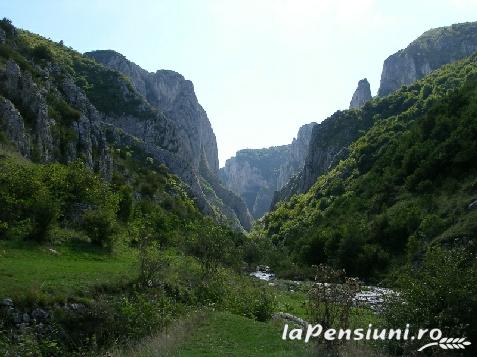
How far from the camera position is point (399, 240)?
5328 cm

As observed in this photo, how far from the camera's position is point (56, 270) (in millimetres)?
21031

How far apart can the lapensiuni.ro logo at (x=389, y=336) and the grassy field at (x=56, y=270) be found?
8.67 meters

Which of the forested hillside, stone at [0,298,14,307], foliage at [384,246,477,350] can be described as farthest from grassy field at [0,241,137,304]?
the forested hillside

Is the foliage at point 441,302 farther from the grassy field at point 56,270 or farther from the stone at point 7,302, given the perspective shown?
the stone at point 7,302

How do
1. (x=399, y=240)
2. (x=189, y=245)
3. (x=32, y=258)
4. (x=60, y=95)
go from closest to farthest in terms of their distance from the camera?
(x=32, y=258)
(x=189, y=245)
(x=399, y=240)
(x=60, y=95)

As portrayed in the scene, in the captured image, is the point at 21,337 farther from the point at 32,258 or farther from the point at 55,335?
the point at 32,258

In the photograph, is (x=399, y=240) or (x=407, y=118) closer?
(x=399, y=240)

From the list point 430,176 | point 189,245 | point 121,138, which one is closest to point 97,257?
point 189,245

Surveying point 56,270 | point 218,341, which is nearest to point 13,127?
point 56,270

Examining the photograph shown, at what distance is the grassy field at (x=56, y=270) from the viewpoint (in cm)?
1742

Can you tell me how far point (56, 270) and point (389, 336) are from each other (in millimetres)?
14056

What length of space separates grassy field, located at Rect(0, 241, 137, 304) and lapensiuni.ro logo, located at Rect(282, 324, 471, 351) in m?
8.67

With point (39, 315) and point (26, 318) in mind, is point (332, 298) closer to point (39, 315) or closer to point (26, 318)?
point (39, 315)

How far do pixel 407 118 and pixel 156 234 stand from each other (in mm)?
88310
